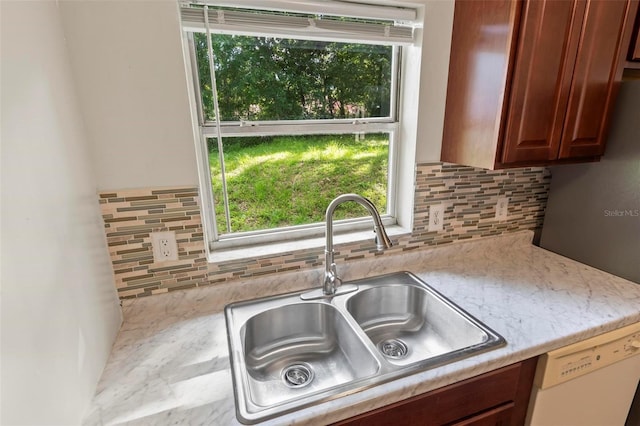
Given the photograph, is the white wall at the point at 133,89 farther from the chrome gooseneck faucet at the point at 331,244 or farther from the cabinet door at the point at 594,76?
the cabinet door at the point at 594,76

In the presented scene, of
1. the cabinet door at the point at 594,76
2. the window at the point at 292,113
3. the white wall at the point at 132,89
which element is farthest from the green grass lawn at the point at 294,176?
the cabinet door at the point at 594,76

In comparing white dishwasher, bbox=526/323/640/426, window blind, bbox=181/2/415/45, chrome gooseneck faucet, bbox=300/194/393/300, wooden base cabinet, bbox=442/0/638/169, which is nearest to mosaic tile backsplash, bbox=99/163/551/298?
chrome gooseneck faucet, bbox=300/194/393/300

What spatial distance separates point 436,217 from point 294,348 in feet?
2.75

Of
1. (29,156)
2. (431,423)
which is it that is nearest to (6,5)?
(29,156)

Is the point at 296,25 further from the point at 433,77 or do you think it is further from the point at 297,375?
the point at 297,375

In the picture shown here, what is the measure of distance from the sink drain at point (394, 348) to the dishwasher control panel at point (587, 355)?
41cm

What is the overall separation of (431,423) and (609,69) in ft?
4.53

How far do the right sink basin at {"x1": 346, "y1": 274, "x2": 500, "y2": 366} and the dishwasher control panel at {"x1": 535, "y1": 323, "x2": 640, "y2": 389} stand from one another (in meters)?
0.24

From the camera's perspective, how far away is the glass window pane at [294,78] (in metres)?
1.17

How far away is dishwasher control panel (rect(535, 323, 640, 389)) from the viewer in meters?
0.97

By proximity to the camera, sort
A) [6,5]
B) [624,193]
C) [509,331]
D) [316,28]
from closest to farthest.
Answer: [6,5]
[509,331]
[316,28]
[624,193]

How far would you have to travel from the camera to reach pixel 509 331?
3.27ft

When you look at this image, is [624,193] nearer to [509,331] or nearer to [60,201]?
[509,331]

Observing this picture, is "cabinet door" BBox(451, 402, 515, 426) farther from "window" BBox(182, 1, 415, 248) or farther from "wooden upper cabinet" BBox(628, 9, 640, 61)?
"wooden upper cabinet" BBox(628, 9, 640, 61)
